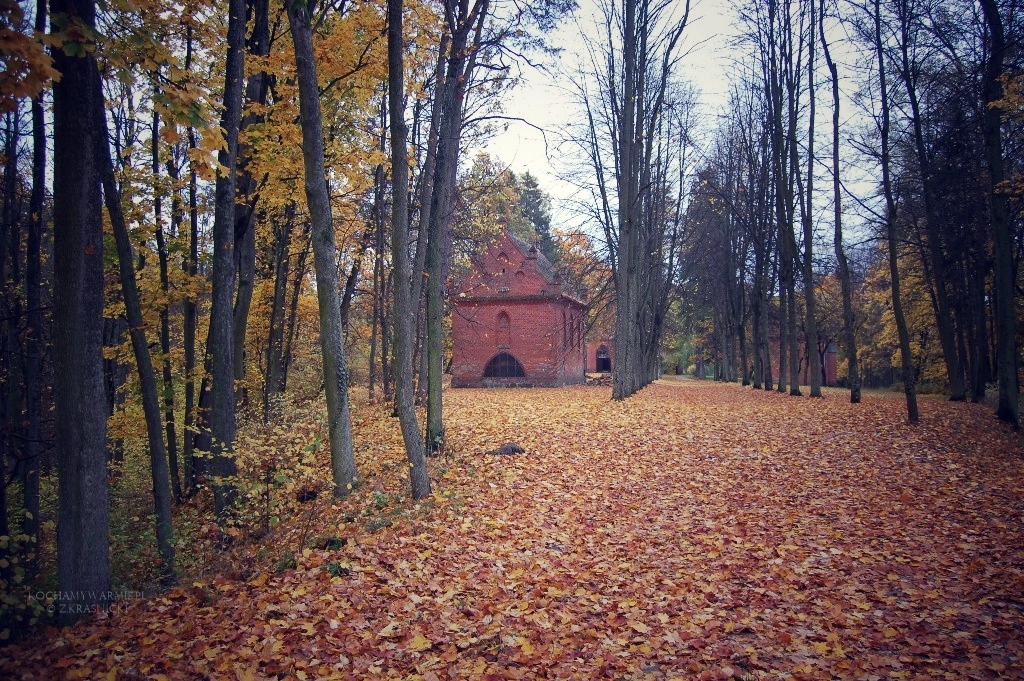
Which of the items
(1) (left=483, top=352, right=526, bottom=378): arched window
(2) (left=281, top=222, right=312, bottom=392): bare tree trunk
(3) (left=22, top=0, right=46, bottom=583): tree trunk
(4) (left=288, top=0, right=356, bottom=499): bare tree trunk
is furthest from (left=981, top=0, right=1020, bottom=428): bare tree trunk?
(1) (left=483, top=352, right=526, bottom=378): arched window

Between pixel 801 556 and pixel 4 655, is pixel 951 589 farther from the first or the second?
pixel 4 655

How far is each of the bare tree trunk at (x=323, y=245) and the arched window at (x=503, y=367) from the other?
24.7 meters

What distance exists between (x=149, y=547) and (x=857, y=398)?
18.4 m

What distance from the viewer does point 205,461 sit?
34.0 ft

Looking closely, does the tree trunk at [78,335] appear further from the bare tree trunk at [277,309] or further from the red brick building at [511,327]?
the red brick building at [511,327]

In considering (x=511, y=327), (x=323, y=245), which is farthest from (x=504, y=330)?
(x=323, y=245)

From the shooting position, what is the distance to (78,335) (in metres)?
5.32

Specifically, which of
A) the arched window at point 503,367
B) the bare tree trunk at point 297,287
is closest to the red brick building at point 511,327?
the arched window at point 503,367

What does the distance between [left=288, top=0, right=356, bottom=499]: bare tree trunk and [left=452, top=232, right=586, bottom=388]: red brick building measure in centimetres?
2449

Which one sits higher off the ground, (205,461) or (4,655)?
(205,461)

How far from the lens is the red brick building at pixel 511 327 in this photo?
32.7m

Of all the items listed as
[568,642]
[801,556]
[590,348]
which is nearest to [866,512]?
[801,556]

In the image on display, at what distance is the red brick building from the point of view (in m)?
32.7

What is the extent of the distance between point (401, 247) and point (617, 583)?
5028 millimetres
